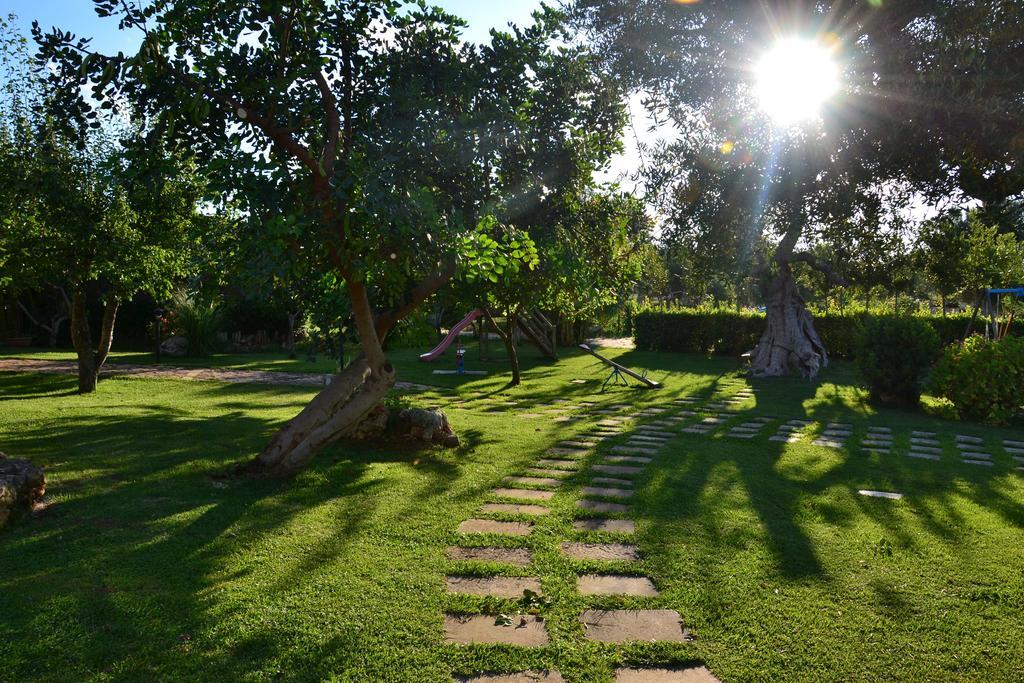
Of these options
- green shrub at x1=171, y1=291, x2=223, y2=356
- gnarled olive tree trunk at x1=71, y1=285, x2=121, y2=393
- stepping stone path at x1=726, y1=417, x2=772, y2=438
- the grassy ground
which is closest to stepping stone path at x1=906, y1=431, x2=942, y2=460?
the grassy ground

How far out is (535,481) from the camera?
19.9ft

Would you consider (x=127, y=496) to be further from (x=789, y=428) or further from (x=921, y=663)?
(x=789, y=428)

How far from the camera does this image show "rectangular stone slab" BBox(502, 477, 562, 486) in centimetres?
597

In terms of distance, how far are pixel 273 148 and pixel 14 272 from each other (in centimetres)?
697

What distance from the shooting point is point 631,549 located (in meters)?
4.31

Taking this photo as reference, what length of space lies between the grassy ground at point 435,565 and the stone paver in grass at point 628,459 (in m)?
0.27

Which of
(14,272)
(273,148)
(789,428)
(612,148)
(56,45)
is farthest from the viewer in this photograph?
(14,272)

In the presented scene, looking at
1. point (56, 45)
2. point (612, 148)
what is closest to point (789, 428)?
point (612, 148)

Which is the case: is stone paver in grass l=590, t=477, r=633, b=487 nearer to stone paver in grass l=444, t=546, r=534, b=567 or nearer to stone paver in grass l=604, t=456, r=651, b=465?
stone paver in grass l=604, t=456, r=651, b=465

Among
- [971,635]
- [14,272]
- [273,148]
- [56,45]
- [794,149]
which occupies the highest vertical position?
[794,149]

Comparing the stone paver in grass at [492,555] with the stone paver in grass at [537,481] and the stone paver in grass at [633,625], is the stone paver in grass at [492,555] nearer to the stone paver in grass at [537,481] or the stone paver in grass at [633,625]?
the stone paver in grass at [633,625]

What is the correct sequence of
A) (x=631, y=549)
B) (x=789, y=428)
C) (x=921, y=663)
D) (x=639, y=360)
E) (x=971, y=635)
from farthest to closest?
(x=639, y=360), (x=789, y=428), (x=631, y=549), (x=971, y=635), (x=921, y=663)

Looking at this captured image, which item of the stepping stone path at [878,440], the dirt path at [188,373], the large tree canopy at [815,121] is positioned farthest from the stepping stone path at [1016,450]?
the dirt path at [188,373]

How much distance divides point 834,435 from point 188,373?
537 inches
